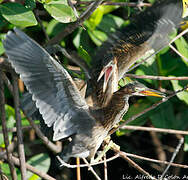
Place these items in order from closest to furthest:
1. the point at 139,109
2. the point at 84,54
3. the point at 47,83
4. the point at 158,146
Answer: the point at 47,83
the point at 84,54
the point at 139,109
the point at 158,146

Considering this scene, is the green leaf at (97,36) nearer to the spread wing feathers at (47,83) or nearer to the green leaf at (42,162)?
the spread wing feathers at (47,83)

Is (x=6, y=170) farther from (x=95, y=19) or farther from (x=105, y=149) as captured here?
(x=95, y=19)

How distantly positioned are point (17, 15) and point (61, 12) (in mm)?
218

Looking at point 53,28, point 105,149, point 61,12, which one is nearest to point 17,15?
point 61,12

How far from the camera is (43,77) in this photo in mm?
1903

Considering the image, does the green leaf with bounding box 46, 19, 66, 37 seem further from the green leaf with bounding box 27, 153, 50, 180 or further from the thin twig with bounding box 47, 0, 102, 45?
the green leaf with bounding box 27, 153, 50, 180

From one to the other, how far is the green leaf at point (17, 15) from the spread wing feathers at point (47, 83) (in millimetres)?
65

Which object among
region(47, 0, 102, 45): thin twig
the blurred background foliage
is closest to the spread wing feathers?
region(47, 0, 102, 45): thin twig

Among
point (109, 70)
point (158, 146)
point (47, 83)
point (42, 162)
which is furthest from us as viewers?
point (158, 146)

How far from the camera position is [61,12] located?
78.9 inches

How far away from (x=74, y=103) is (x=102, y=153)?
40 centimetres

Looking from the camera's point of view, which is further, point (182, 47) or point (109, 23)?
point (109, 23)

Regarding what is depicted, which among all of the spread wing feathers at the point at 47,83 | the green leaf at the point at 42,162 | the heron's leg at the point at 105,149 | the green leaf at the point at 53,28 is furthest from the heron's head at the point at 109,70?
the green leaf at the point at 42,162

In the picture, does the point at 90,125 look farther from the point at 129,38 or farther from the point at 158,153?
the point at 158,153
